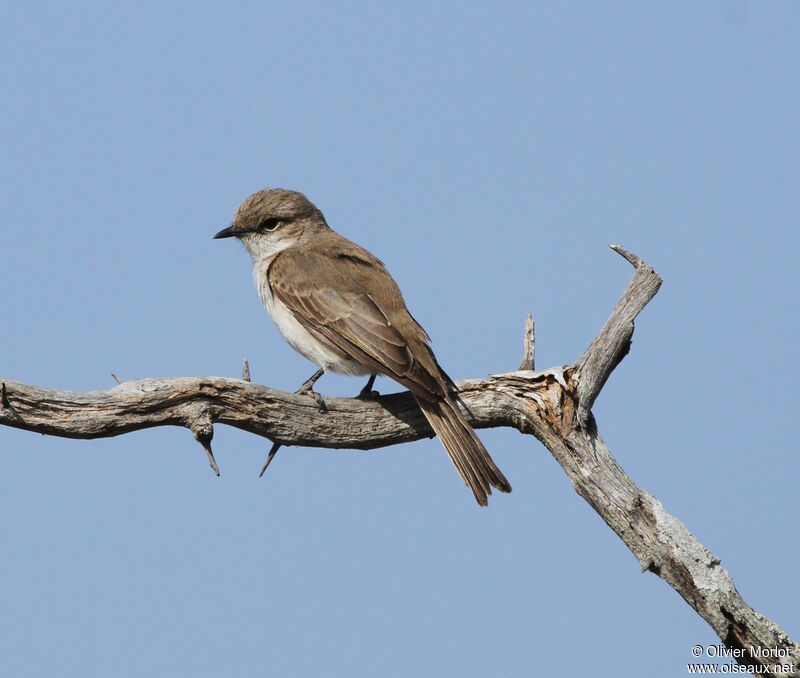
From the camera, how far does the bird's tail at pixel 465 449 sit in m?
7.41

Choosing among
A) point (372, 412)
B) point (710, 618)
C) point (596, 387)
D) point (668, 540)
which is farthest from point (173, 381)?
point (710, 618)

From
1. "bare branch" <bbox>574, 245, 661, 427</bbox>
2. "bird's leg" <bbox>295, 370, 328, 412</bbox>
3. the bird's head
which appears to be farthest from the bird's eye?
"bare branch" <bbox>574, 245, 661, 427</bbox>

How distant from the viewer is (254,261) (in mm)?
9602


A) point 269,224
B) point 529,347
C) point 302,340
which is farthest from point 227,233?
point 529,347

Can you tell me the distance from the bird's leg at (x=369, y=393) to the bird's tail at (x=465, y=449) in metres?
0.56

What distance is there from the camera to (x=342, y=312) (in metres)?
8.18

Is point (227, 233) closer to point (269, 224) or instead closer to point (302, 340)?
point (269, 224)

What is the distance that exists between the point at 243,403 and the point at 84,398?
3.64 ft

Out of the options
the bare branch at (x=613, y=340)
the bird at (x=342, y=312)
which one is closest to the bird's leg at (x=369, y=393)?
the bird at (x=342, y=312)

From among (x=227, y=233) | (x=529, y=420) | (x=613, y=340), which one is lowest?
(x=529, y=420)

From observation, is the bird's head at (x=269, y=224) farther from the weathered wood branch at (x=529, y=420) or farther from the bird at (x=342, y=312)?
the weathered wood branch at (x=529, y=420)

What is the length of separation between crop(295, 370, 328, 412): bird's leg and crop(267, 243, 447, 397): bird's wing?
304 millimetres

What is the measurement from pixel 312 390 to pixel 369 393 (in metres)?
0.54

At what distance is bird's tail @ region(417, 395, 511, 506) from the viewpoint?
7406 millimetres
